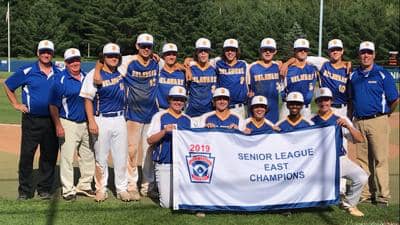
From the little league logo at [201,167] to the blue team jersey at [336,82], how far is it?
210 cm

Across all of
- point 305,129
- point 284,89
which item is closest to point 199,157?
point 305,129

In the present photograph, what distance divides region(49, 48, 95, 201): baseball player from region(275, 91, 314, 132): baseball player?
2662 millimetres

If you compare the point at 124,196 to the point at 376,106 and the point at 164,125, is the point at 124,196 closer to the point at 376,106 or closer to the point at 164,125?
the point at 164,125

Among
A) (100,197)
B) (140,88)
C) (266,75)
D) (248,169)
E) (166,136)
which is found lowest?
(100,197)

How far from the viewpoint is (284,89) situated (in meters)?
8.10

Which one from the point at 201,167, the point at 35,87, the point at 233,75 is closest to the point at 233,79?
the point at 233,75

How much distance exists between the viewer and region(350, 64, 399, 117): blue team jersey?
7418 mm

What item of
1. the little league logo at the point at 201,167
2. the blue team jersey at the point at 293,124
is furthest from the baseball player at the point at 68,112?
the blue team jersey at the point at 293,124

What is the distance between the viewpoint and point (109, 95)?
725 centimetres

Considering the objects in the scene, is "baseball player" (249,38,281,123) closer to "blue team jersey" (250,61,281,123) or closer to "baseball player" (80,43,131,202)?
"blue team jersey" (250,61,281,123)

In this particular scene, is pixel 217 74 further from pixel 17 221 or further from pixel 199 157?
pixel 17 221

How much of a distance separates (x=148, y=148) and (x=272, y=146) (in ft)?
6.03

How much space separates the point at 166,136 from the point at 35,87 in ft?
6.12

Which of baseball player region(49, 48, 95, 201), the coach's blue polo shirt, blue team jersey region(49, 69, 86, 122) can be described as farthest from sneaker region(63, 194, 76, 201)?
the coach's blue polo shirt
